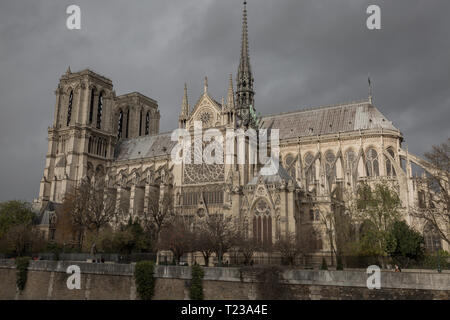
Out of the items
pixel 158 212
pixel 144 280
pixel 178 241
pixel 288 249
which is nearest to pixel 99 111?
pixel 158 212

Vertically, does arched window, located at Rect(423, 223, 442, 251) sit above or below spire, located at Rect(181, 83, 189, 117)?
below

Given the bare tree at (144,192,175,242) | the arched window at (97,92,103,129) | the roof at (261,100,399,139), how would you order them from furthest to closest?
the arched window at (97,92,103,129) → the roof at (261,100,399,139) → the bare tree at (144,192,175,242)

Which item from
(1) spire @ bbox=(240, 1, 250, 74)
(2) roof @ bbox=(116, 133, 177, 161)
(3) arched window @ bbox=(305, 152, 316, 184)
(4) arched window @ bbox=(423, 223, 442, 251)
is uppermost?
(1) spire @ bbox=(240, 1, 250, 74)

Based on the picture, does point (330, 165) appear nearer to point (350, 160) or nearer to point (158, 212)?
point (350, 160)

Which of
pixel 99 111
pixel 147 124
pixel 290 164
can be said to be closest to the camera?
pixel 290 164

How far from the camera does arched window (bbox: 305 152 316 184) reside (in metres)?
50.3

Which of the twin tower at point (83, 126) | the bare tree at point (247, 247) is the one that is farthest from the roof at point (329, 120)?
the bare tree at point (247, 247)

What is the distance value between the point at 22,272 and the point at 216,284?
62.0 ft

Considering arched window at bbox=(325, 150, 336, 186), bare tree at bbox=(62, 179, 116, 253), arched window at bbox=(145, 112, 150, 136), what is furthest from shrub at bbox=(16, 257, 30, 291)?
arched window at bbox=(145, 112, 150, 136)

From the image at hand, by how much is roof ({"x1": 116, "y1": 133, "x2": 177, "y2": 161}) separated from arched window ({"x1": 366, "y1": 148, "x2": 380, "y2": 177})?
3010 cm

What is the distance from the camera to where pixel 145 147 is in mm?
71125

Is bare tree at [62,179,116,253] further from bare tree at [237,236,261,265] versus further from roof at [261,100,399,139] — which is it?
roof at [261,100,399,139]

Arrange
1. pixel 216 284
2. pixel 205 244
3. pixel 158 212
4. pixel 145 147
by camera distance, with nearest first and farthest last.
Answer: pixel 216 284 < pixel 205 244 < pixel 158 212 < pixel 145 147
